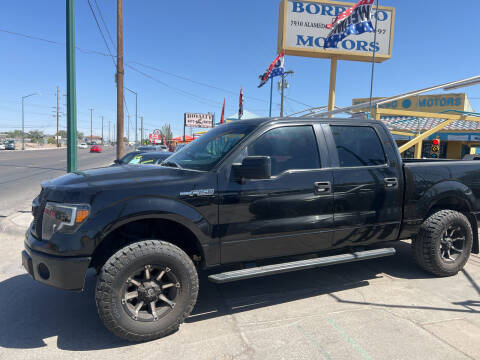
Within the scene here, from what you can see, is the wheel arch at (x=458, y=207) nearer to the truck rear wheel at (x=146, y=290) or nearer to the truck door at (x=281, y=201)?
the truck door at (x=281, y=201)

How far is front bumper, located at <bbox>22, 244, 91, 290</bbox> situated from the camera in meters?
2.84

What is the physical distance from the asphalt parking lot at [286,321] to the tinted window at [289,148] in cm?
144

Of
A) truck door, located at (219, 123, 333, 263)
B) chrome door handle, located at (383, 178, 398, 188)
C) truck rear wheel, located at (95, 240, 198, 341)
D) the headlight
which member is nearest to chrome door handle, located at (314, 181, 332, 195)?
truck door, located at (219, 123, 333, 263)

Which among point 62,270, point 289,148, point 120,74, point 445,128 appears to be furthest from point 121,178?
point 445,128

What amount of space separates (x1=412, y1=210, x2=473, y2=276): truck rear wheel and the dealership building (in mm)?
14636

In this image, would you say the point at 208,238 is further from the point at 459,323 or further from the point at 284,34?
the point at 284,34

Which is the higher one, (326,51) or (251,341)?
(326,51)

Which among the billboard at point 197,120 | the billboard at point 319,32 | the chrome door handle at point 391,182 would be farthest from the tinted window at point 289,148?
the billboard at point 197,120

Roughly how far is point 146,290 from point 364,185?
2.48 meters

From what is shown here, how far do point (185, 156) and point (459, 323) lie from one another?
318 centimetres

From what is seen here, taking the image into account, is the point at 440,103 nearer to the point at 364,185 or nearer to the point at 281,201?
the point at 364,185

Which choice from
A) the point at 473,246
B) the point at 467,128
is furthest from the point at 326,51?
the point at 473,246

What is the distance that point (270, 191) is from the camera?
11.4 feet

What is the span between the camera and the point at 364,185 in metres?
3.94
